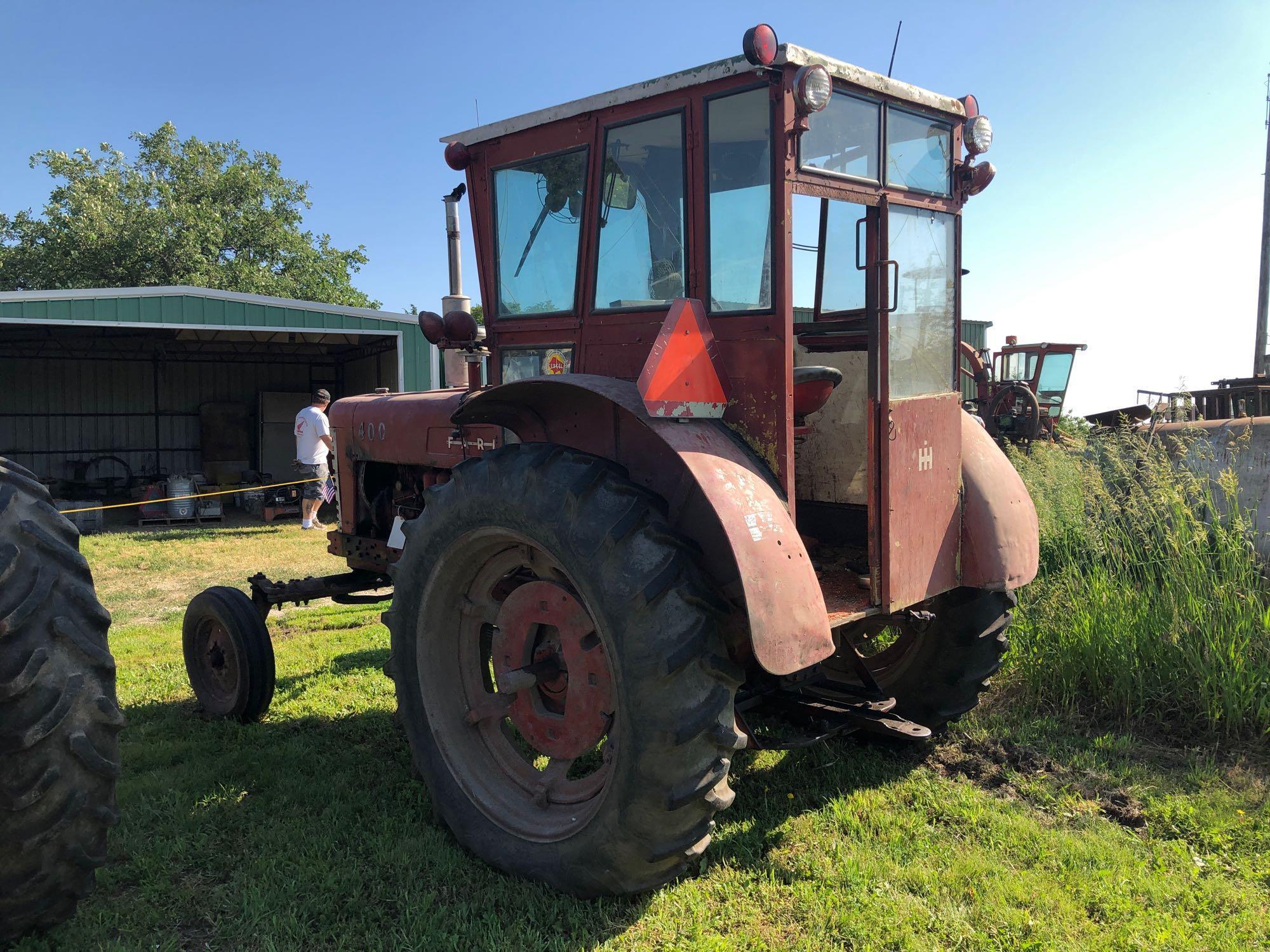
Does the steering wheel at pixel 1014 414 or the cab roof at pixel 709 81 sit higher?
the cab roof at pixel 709 81

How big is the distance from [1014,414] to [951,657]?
12.8m

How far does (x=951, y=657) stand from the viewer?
3770mm

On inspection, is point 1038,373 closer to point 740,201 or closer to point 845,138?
point 845,138

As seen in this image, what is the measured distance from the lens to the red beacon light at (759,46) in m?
2.62

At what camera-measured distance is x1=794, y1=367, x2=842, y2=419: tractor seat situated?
3.21m

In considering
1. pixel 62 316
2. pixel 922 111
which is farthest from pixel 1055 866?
pixel 62 316

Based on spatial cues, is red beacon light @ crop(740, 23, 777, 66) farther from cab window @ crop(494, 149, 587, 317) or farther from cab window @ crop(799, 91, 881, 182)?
cab window @ crop(494, 149, 587, 317)

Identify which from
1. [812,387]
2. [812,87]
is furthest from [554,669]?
[812,87]

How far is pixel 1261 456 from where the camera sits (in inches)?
192

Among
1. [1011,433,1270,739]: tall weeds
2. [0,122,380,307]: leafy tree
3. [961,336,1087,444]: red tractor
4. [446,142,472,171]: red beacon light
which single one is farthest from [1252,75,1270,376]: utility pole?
[0,122,380,307]: leafy tree

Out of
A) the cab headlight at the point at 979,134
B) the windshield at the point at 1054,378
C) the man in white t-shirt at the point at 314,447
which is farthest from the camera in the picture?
the windshield at the point at 1054,378

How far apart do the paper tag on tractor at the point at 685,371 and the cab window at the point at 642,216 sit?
279 millimetres

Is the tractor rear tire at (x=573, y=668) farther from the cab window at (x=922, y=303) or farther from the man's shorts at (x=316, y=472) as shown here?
the man's shorts at (x=316, y=472)

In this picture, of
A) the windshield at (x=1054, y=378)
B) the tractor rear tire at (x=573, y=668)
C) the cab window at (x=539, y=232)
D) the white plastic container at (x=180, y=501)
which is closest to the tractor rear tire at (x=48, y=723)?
the tractor rear tire at (x=573, y=668)
